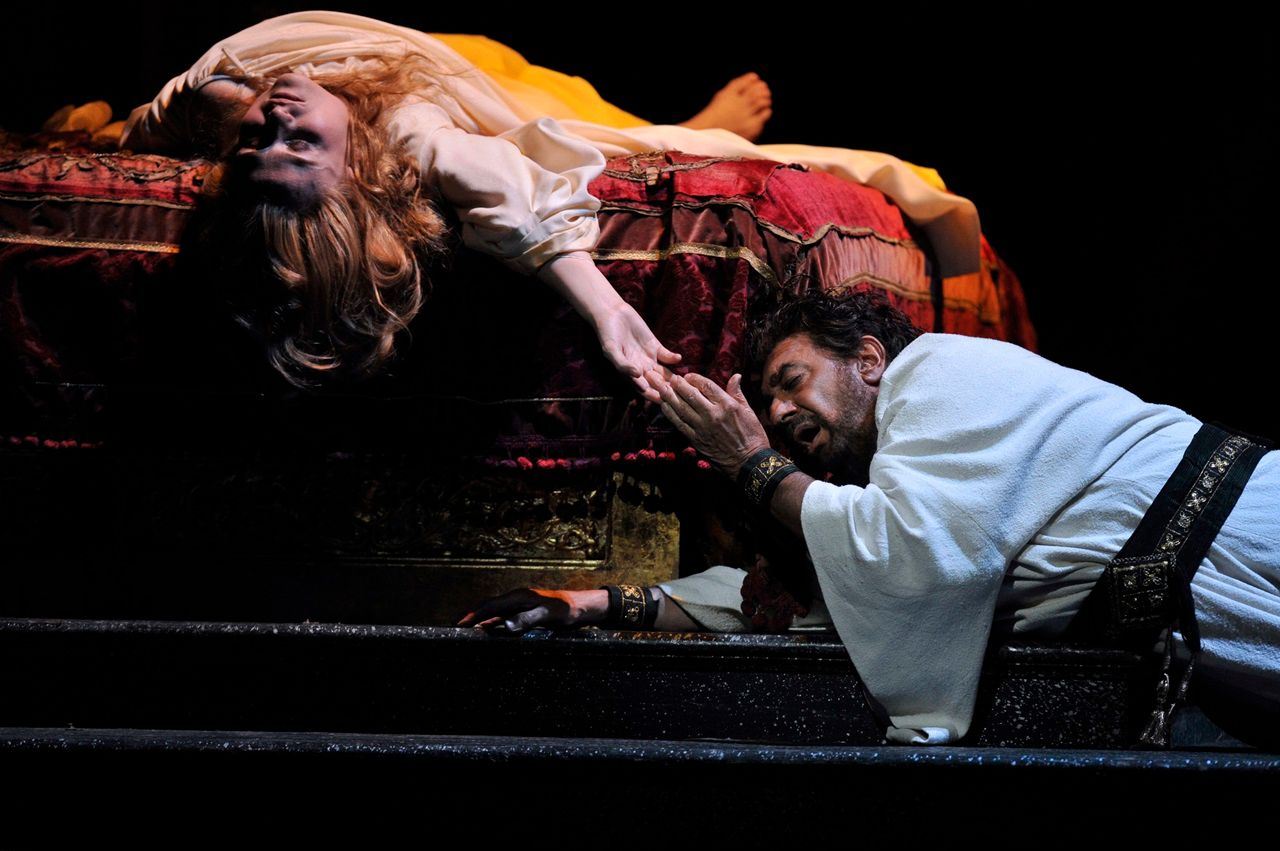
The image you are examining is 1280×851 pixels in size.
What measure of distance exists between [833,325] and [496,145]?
2.47 ft

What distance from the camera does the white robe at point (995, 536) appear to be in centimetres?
178

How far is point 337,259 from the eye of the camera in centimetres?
224

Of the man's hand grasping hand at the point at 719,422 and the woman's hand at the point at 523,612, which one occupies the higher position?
the man's hand grasping hand at the point at 719,422

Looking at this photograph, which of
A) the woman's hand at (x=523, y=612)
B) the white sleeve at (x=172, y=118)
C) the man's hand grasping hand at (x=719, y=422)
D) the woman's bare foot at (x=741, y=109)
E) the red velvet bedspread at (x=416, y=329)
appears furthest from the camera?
the woman's bare foot at (x=741, y=109)

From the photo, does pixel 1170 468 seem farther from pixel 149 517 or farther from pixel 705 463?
pixel 149 517

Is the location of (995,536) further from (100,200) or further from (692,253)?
(100,200)

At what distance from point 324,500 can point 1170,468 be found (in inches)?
64.3

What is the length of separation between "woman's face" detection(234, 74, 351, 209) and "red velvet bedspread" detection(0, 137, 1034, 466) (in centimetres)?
26

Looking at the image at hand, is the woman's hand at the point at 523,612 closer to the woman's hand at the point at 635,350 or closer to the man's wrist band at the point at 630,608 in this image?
the man's wrist band at the point at 630,608

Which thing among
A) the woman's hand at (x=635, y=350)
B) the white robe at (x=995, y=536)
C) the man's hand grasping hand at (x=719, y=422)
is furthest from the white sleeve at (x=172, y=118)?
the white robe at (x=995, y=536)

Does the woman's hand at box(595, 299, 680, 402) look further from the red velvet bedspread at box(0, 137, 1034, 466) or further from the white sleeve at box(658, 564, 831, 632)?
the white sleeve at box(658, 564, 831, 632)

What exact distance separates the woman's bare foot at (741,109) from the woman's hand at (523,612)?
1.73m

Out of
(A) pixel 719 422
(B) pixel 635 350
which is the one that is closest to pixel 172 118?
(B) pixel 635 350

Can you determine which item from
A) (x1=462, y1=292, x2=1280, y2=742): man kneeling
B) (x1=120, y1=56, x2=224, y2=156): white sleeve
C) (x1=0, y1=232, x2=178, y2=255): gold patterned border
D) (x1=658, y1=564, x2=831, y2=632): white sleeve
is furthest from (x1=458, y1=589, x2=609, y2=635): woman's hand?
(x1=120, y1=56, x2=224, y2=156): white sleeve
